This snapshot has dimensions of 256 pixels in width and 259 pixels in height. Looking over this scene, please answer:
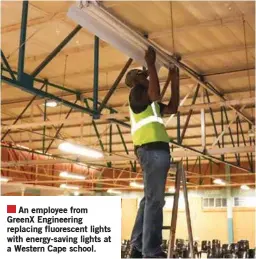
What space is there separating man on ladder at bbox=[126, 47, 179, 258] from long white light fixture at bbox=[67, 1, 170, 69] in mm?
1179

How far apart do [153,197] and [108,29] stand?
2425 millimetres

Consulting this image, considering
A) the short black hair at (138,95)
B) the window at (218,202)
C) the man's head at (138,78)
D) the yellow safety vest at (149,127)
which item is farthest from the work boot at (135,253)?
the window at (218,202)

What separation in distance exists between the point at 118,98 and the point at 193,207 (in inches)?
612

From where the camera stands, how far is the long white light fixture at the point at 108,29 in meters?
→ 4.77

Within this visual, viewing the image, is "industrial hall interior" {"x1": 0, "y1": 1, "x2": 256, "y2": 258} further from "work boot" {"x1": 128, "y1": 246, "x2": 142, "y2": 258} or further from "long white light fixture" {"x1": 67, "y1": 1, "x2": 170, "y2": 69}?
"work boot" {"x1": 128, "y1": 246, "x2": 142, "y2": 258}

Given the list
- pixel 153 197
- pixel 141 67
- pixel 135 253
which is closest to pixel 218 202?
pixel 141 67

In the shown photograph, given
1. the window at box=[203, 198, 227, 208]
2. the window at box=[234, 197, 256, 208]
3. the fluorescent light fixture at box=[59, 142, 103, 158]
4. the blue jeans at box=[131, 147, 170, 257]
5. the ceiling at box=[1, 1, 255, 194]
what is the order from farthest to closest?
the window at box=[203, 198, 227, 208], the window at box=[234, 197, 256, 208], the fluorescent light fixture at box=[59, 142, 103, 158], the ceiling at box=[1, 1, 255, 194], the blue jeans at box=[131, 147, 170, 257]

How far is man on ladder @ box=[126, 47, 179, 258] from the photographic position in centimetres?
342

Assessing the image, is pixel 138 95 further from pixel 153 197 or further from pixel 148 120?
pixel 153 197

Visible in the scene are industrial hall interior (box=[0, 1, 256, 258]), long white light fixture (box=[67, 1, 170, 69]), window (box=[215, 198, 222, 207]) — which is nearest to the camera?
industrial hall interior (box=[0, 1, 256, 258])

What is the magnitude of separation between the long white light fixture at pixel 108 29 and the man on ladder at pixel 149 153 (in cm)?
118

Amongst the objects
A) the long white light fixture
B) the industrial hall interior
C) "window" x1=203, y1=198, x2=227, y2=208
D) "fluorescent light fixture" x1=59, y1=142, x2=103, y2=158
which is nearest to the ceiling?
the industrial hall interior

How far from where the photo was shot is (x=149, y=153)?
355cm

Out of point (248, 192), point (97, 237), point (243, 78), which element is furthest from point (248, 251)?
point (248, 192)
